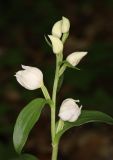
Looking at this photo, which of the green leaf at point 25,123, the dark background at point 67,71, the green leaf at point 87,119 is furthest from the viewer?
→ the dark background at point 67,71

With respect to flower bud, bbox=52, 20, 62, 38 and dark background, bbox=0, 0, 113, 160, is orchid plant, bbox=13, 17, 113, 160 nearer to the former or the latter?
flower bud, bbox=52, 20, 62, 38

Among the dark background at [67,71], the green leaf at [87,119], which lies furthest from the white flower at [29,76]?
the dark background at [67,71]

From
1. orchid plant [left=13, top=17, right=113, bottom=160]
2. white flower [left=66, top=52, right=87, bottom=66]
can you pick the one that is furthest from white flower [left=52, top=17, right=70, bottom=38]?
white flower [left=66, top=52, right=87, bottom=66]

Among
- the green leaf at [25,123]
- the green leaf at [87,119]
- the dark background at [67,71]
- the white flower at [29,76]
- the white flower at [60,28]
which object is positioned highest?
the white flower at [60,28]

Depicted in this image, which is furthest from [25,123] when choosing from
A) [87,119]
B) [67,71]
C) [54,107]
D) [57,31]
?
[67,71]

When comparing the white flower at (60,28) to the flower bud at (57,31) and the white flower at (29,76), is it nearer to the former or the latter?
the flower bud at (57,31)

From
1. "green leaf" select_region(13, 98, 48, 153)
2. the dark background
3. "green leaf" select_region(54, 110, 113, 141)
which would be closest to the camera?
"green leaf" select_region(13, 98, 48, 153)

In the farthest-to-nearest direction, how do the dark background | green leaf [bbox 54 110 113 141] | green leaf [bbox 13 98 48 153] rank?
1. the dark background
2. green leaf [bbox 54 110 113 141]
3. green leaf [bbox 13 98 48 153]

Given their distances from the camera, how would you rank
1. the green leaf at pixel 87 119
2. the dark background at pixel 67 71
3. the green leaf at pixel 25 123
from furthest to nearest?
1. the dark background at pixel 67 71
2. the green leaf at pixel 87 119
3. the green leaf at pixel 25 123
